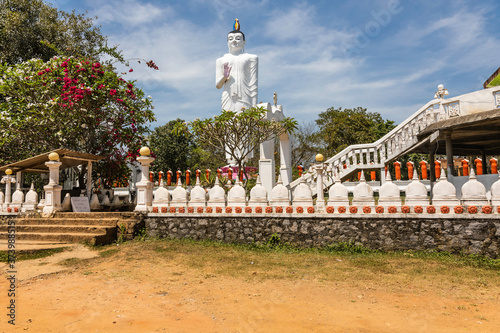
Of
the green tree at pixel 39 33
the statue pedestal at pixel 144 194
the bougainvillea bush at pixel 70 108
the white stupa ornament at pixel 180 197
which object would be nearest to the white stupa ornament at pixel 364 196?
the white stupa ornament at pixel 180 197

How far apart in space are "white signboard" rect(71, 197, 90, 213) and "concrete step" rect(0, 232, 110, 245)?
1673 mm

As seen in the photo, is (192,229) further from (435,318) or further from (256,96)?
(256,96)

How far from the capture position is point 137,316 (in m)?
3.99

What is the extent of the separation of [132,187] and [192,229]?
38.8ft

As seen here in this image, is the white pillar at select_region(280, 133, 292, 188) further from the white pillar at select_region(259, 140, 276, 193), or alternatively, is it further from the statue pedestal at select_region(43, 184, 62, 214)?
the statue pedestal at select_region(43, 184, 62, 214)

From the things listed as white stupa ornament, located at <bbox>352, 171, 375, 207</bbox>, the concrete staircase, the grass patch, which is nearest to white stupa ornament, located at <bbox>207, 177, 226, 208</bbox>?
the concrete staircase

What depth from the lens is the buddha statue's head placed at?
753 inches

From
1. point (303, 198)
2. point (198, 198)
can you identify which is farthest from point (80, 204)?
point (303, 198)

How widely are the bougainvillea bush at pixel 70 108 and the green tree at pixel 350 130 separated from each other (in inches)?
587

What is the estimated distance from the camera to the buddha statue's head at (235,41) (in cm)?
1912

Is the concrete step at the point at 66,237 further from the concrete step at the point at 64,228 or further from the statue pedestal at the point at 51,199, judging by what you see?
the statue pedestal at the point at 51,199

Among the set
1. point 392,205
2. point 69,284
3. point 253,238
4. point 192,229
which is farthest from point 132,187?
point 392,205

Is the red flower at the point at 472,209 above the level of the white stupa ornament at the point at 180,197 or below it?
below

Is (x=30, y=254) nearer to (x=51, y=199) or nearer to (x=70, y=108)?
(x=51, y=199)
